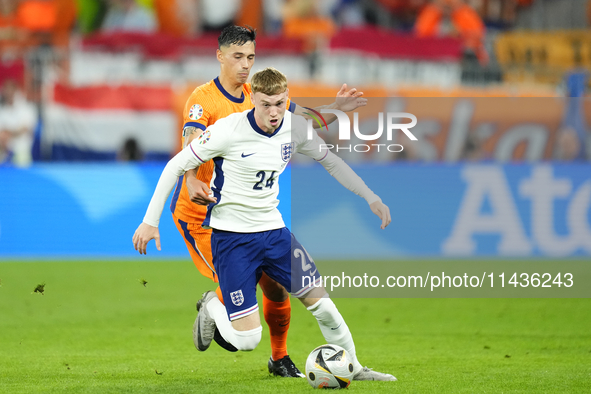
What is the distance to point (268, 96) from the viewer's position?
190 inches

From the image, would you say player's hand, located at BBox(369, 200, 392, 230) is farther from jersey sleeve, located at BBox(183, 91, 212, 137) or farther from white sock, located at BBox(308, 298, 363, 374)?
jersey sleeve, located at BBox(183, 91, 212, 137)

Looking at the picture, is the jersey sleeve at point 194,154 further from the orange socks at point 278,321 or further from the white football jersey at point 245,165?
the orange socks at point 278,321

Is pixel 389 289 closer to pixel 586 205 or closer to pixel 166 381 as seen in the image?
pixel 586 205

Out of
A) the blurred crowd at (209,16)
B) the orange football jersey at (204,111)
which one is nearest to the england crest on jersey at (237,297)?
the orange football jersey at (204,111)

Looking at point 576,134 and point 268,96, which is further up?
point 268,96

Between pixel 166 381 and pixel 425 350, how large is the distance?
233 cm

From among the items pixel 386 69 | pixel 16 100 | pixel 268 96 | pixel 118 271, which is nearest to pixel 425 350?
pixel 268 96

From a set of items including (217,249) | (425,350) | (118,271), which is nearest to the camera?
(217,249)

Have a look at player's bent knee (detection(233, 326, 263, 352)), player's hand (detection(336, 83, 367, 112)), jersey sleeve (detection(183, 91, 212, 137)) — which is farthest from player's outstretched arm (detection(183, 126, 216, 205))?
player's hand (detection(336, 83, 367, 112))

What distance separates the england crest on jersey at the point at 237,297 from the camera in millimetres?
5105

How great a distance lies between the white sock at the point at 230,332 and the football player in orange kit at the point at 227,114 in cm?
10

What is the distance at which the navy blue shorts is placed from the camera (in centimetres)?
507

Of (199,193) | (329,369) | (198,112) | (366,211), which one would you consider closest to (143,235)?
(199,193)

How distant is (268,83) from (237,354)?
2.87 m
